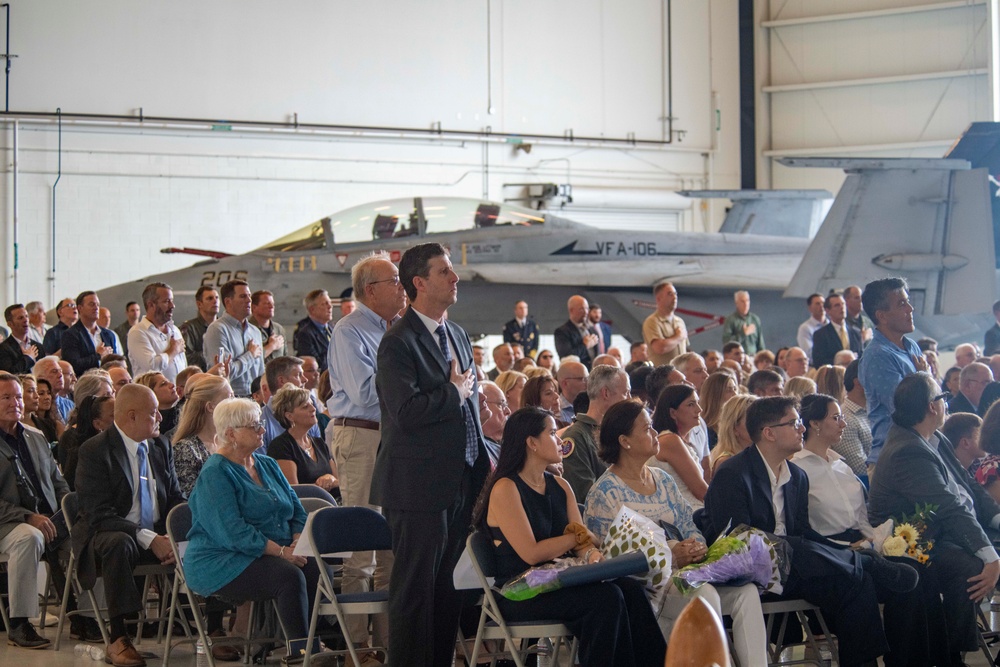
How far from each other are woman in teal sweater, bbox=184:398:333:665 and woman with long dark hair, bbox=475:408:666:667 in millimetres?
1003

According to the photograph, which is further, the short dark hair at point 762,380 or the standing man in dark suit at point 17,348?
the standing man in dark suit at point 17,348

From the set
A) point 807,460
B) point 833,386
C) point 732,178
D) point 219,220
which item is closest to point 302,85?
point 219,220

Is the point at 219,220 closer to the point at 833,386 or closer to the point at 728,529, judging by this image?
the point at 833,386

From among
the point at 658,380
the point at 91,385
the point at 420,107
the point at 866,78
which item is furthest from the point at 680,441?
the point at 866,78

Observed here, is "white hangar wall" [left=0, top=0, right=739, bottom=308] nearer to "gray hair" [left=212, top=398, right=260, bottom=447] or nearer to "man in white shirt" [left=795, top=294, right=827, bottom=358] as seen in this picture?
"man in white shirt" [left=795, top=294, right=827, bottom=358]

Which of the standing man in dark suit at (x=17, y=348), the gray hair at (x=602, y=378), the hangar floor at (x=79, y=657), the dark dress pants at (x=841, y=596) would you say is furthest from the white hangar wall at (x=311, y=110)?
the dark dress pants at (x=841, y=596)

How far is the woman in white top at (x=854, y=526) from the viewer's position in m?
4.71

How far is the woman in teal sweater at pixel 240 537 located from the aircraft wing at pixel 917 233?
287 inches

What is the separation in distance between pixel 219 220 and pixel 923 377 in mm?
14413

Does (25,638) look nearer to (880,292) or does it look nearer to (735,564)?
(735,564)

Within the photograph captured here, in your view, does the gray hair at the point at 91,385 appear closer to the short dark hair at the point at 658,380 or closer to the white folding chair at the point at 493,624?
the short dark hair at the point at 658,380

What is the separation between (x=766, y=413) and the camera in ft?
15.2

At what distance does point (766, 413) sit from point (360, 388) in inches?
68.8

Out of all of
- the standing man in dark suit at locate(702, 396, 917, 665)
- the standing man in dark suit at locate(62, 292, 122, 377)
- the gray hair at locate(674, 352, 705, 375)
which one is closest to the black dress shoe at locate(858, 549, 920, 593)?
the standing man in dark suit at locate(702, 396, 917, 665)
